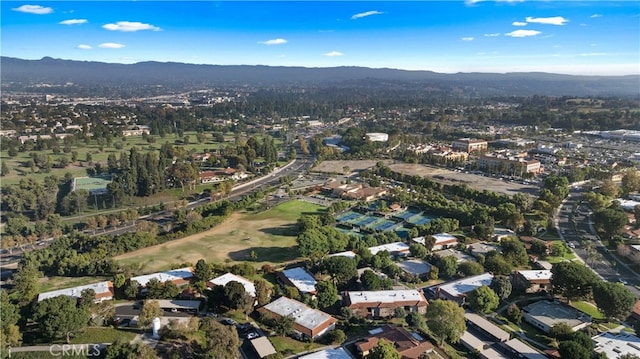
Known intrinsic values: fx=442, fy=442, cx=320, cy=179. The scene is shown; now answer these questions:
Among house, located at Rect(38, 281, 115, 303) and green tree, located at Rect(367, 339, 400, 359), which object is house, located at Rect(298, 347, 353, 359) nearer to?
green tree, located at Rect(367, 339, 400, 359)

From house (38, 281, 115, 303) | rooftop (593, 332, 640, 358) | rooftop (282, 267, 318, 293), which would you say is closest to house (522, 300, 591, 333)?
rooftop (593, 332, 640, 358)

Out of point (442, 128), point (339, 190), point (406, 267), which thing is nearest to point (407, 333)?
point (406, 267)

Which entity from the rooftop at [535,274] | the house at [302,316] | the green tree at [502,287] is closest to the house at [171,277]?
the house at [302,316]

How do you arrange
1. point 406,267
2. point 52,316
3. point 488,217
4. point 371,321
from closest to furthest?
point 52,316 < point 371,321 < point 406,267 < point 488,217

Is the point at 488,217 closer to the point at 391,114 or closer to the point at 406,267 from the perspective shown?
the point at 406,267

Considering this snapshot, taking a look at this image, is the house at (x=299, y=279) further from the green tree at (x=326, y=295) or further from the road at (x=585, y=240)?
the road at (x=585, y=240)

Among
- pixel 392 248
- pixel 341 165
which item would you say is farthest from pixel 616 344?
pixel 341 165

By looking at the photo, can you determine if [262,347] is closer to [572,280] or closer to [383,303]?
[383,303]
